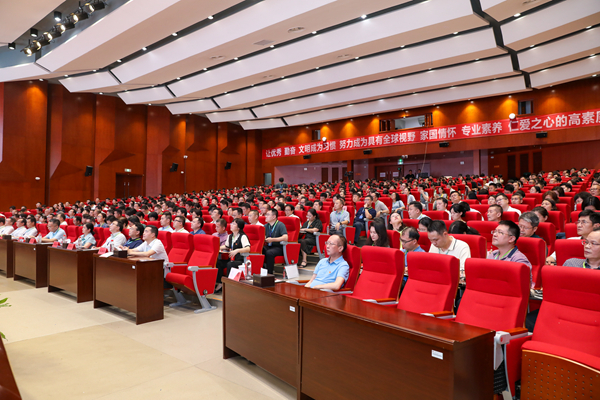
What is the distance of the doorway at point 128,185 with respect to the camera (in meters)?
16.2

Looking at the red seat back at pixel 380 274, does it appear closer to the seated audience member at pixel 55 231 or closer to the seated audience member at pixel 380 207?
the seated audience member at pixel 380 207

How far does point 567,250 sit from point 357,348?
6.66 feet

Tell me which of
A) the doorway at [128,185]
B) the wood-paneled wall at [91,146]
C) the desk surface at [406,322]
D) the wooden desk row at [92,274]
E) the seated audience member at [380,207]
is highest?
the wood-paneled wall at [91,146]

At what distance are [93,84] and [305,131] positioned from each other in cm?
1008

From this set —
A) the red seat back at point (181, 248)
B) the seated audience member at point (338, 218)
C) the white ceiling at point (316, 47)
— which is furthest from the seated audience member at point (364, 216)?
the white ceiling at point (316, 47)

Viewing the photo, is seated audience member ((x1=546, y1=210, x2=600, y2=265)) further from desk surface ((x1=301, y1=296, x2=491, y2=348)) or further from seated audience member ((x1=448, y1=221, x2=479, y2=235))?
desk surface ((x1=301, y1=296, x2=491, y2=348))

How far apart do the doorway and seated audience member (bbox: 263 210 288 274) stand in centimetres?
1266

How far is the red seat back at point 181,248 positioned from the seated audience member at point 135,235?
0.40 metres

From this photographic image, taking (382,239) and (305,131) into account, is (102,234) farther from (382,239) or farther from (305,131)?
(305,131)

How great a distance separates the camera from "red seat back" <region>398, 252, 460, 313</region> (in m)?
2.55

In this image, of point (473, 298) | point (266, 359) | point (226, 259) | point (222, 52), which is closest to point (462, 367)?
point (473, 298)

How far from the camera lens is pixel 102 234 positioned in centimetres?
610

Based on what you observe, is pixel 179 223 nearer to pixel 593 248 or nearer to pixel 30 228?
pixel 30 228

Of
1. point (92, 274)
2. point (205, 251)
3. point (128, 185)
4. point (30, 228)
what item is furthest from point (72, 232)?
point (128, 185)
